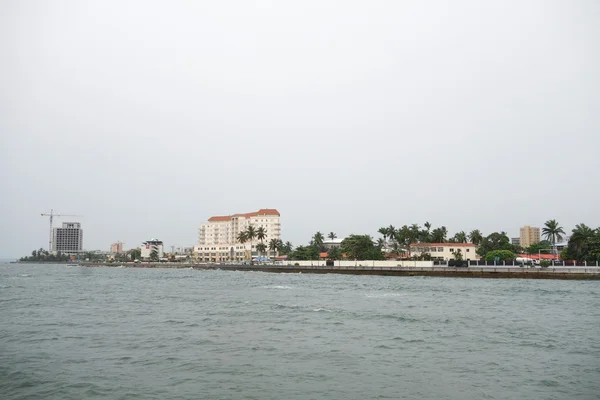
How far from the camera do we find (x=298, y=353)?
20.3 metres

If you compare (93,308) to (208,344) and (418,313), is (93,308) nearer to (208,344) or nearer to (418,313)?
(208,344)

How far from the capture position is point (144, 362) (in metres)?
18.5

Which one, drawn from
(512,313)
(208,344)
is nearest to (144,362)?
(208,344)

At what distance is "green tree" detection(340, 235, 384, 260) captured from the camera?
420 ft

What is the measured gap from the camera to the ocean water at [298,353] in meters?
15.2

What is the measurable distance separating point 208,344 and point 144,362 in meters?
4.11

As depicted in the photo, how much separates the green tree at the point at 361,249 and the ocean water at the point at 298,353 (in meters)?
91.2

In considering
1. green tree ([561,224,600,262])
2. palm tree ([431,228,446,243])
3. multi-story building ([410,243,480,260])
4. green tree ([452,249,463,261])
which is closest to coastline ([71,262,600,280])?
green tree ([561,224,600,262])

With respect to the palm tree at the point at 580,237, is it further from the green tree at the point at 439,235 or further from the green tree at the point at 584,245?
the green tree at the point at 439,235

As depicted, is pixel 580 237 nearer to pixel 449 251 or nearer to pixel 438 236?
pixel 449 251

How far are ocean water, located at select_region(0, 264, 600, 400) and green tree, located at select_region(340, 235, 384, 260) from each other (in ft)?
299

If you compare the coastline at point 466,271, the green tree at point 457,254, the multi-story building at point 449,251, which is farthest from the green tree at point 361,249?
the green tree at point 457,254

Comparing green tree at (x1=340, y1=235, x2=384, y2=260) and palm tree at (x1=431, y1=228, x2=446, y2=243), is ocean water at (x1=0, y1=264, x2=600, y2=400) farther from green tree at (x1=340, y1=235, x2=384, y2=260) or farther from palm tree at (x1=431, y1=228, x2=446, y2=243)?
palm tree at (x1=431, y1=228, x2=446, y2=243)

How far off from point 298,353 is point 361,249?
110 m
